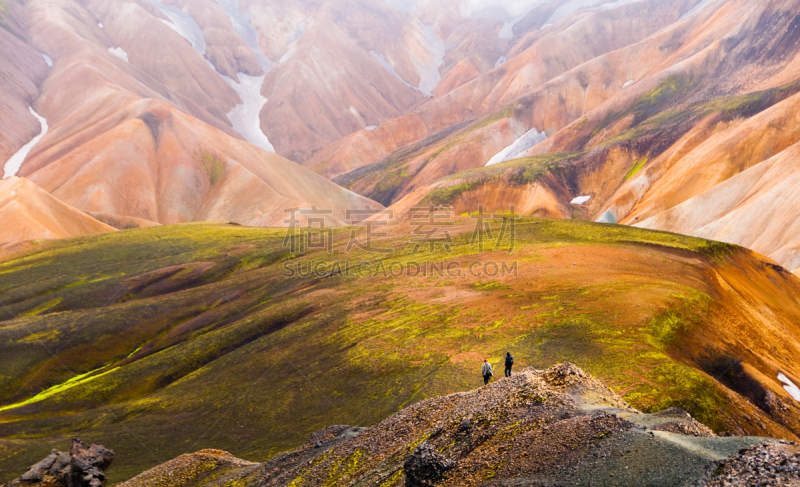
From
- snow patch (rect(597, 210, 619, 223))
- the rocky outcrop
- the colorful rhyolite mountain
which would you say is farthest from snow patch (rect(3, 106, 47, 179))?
the rocky outcrop

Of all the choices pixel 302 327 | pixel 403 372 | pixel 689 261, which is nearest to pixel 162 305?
pixel 302 327

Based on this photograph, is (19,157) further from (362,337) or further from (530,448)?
(530,448)

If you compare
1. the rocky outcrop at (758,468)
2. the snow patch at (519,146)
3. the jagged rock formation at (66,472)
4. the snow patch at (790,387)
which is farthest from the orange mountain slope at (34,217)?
the snow patch at (519,146)

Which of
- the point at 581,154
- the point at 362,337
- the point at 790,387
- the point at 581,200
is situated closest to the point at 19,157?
the point at 362,337

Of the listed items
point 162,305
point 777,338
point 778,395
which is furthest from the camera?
point 162,305

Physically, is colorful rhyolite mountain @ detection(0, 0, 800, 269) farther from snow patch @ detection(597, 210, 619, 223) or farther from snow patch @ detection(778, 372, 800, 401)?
snow patch @ detection(778, 372, 800, 401)

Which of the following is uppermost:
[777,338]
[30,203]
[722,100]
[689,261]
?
[722,100]

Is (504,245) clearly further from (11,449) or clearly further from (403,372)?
(11,449)
